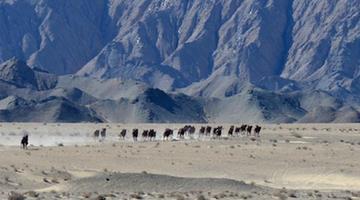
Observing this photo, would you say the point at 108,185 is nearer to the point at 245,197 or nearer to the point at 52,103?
the point at 245,197

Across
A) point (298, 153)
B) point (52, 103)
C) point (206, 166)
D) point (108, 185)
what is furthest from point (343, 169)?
point (52, 103)

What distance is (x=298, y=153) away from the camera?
2648 inches

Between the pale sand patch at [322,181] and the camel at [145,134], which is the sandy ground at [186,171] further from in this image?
the camel at [145,134]

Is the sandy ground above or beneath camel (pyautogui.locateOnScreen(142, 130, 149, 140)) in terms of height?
above

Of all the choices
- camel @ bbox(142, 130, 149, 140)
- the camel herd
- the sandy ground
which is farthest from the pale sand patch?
camel @ bbox(142, 130, 149, 140)

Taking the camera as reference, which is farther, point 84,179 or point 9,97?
point 9,97

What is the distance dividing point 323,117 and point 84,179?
160170mm

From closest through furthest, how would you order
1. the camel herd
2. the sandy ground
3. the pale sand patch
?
the sandy ground → the pale sand patch → the camel herd

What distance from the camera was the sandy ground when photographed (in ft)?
127

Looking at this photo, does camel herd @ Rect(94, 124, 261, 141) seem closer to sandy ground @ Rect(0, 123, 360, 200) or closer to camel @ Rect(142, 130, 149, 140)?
camel @ Rect(142, 130, 149, 140)

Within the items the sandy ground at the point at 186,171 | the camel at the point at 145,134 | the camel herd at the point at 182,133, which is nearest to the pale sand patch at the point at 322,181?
the sandy ground at the point at 186,171

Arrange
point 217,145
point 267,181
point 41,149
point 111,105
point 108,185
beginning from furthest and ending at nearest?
1. point 111,105
2. point 217,145
3. point 41,149
4. point 267,181
5. point 108,185

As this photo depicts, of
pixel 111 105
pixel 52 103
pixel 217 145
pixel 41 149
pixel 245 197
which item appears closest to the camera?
pixel 245 197

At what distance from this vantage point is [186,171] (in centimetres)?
5234
